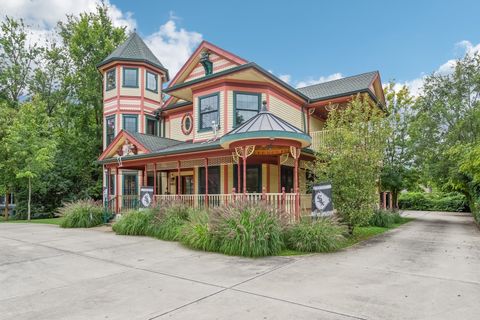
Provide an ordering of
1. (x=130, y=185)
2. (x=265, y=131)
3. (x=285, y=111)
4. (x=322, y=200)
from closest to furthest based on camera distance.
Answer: (x=322, y=200), (x=265, y=131), (x=285, y=111), (x=130, y=185)

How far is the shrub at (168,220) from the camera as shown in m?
10.8

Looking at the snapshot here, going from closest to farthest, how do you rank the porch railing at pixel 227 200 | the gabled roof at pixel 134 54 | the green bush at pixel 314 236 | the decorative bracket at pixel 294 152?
the green bush at pixel 314 236, the porch railing at pixel 227 200, the decorative bracket at pixel 294 152, the gabled roof at pixel 134 54

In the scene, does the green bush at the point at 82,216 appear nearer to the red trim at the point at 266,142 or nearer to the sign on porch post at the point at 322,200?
the red trim at the point at 266,142

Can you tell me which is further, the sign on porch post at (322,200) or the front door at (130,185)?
the front door at (130,185)

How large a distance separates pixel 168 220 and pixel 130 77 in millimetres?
11931

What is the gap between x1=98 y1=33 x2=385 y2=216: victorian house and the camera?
11.0m

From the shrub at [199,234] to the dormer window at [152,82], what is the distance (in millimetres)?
12872

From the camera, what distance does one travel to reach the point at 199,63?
1645 cm

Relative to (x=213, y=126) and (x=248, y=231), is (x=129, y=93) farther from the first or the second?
(x=248, y=231)

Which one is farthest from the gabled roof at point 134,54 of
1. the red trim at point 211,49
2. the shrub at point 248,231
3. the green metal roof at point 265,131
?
the shrub at point 248,231

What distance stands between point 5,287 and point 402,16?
21175 mm

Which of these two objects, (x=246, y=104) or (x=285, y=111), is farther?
(x=285, y=111)

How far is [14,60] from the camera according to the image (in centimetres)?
2644

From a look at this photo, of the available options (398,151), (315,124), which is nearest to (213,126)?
(315,124)
